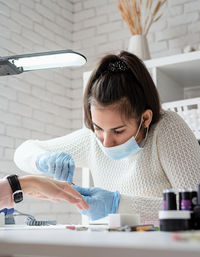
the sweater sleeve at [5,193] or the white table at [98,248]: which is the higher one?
the sweater sleeve at [5,193]

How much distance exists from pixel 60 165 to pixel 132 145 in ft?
1.07

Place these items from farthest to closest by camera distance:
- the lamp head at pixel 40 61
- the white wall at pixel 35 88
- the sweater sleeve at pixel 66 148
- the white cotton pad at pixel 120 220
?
the white wall at pixel 35 88 < the sweater sleeve at pixel 66 148 < the lamp head at pixel 40 61 < the white cotton pad at pixel 120 220

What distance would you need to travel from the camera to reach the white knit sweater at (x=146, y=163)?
1.52 m

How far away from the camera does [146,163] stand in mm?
1697

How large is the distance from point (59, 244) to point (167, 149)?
1.12m

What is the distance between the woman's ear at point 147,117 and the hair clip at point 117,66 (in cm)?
20

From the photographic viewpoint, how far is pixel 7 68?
1.31m

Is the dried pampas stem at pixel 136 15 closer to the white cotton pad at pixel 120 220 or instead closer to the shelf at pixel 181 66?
the shelf at pixel 181 66

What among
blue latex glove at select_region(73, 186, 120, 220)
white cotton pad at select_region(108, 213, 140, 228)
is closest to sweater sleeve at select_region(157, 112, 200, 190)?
blue latex glove at select_region(73, 186, 120, 220)

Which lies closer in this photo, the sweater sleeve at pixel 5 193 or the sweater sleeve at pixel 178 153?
the sweater sleeve at pixel 5 193

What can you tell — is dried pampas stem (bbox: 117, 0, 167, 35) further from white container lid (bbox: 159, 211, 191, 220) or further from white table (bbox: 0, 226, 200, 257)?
white table (bbox: 0, 226, 200, 257)

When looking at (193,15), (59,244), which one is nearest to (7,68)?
(59,244)

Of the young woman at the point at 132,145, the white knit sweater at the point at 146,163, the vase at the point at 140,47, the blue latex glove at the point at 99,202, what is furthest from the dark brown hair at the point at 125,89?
the vase at the point at 140,47

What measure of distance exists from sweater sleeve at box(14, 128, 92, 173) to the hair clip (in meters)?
0.40
